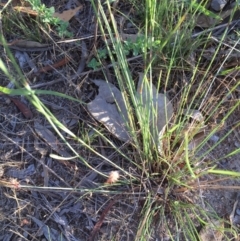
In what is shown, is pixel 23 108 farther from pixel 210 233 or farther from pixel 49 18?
pixel 210 233

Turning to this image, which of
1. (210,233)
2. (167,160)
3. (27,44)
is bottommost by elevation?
(210,233)

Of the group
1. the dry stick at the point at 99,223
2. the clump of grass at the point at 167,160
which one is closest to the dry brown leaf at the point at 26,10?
the clump of grass at the point at 167,160

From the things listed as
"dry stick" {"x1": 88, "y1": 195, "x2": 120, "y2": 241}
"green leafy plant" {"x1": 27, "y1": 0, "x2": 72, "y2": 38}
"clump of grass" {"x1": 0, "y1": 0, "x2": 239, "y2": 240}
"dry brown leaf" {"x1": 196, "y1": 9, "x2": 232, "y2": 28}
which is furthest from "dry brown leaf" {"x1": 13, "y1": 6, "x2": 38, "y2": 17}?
"dry stick" {"x1": 88, "y1": 195, "x2": 120, "y2": 241}

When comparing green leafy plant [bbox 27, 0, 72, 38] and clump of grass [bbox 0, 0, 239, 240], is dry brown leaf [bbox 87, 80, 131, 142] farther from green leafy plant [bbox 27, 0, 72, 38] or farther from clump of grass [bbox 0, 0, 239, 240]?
green leafy plant [bbox 27, 0, 72, 38]

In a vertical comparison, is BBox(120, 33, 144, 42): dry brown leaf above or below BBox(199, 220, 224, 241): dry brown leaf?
above

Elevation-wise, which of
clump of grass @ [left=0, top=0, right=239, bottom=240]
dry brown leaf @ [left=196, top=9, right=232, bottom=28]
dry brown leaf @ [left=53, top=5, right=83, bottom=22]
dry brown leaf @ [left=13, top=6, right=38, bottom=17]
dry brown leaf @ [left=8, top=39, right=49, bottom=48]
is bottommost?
clump of grass @ [left=0, top=0, right=239, bottom=240]

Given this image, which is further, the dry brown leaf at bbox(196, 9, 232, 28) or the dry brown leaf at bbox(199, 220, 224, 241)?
the dry brown leaf at bbox(196, 9, 232, 28)

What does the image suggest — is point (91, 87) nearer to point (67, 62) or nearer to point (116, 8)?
point (67, 62)

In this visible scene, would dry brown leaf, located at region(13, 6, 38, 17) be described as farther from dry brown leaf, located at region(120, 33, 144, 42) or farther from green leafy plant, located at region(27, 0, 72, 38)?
dry brown leaf, located at region(120, 33, 144, 42)

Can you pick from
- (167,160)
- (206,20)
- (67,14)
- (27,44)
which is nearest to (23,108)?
(27,44)
